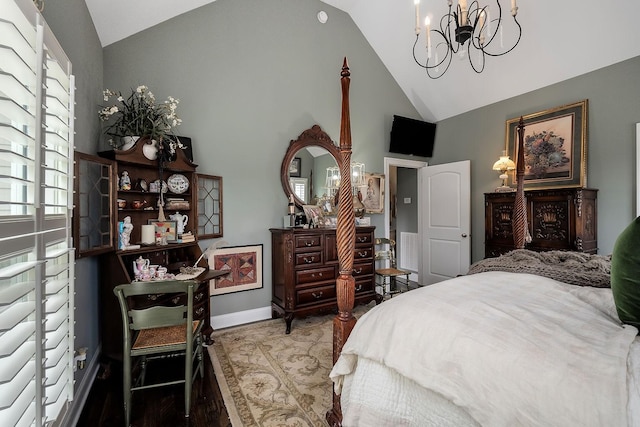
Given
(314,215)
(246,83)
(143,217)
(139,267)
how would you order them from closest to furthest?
(139,267) < (143,217) < (246,83) < (314,215)

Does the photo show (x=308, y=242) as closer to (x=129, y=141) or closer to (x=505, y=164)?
(x=129, y=141)

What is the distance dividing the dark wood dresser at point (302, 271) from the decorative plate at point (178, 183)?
42.3 inches

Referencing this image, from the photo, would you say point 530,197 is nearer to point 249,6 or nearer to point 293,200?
point 293,200

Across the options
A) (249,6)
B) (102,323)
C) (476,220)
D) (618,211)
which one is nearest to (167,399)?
(102,323)

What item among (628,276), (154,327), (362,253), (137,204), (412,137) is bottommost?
(154,327)

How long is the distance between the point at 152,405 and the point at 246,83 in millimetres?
3137

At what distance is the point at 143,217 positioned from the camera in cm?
269

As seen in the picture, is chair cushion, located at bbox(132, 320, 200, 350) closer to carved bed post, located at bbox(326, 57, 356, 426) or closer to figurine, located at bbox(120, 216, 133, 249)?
figurine, located at bbox(120, 216, 133, 249)

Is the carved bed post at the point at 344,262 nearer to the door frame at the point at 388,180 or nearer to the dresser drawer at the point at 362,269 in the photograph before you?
the dresser drawer at the point at 362,269

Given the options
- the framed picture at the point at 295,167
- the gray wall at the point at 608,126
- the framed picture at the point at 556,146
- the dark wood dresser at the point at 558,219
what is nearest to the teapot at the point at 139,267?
the framed picture at the point at 295,167

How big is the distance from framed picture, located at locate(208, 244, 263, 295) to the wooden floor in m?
1.07

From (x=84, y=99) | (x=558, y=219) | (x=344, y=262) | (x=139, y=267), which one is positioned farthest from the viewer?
(x=558, y=219)

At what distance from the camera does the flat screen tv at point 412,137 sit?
4.54 m

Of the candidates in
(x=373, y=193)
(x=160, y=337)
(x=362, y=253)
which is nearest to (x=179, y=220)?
(x=160, y=337)
